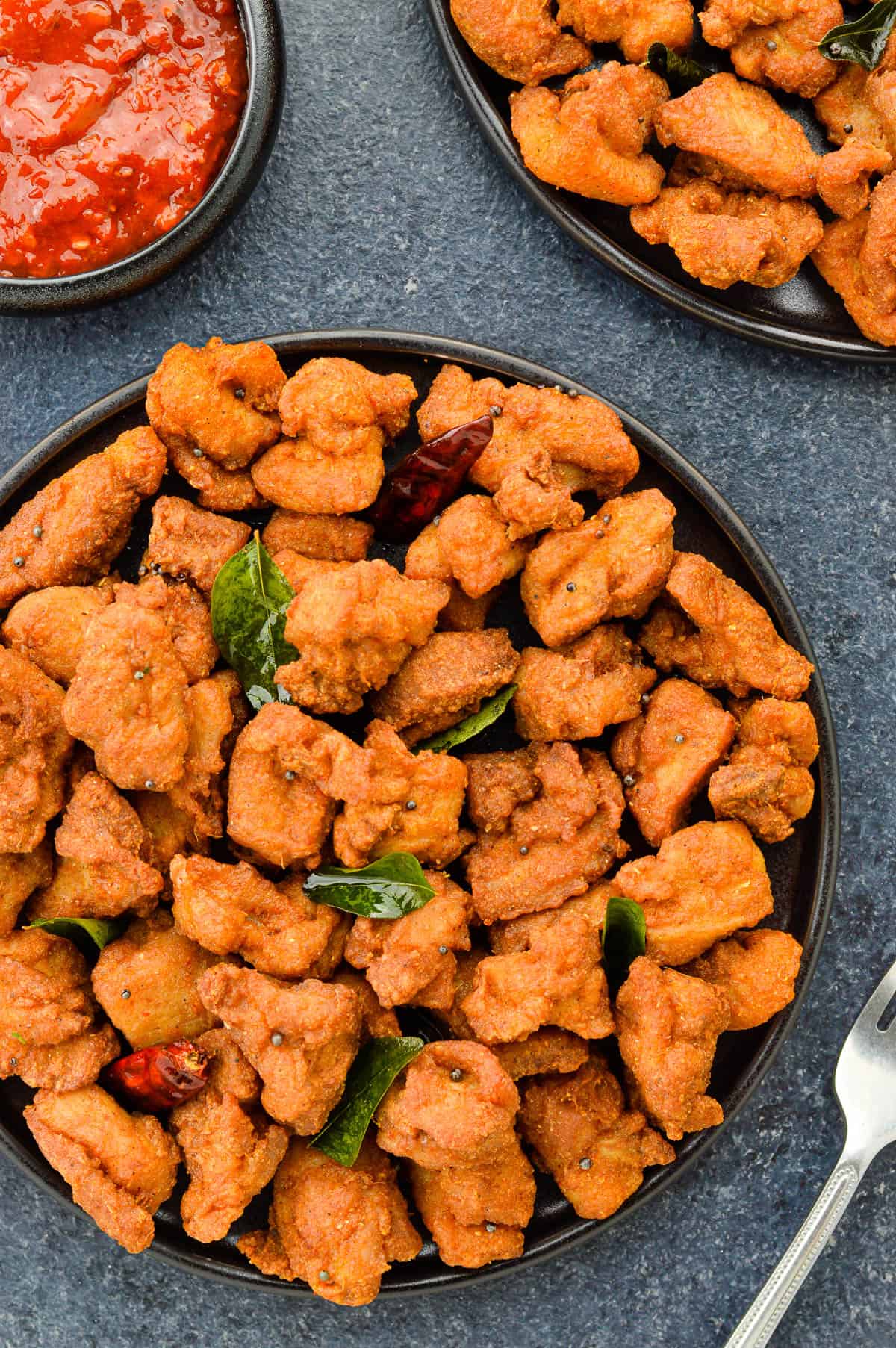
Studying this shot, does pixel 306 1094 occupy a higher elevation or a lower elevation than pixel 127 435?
lower

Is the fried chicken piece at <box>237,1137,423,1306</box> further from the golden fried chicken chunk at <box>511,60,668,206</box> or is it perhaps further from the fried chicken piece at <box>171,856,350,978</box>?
the golden fried chicken chunk at <box>511,60,668,206</box>

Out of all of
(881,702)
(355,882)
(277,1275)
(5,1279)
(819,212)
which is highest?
(819,212)

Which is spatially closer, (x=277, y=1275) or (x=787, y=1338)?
(x=277, y=1275)

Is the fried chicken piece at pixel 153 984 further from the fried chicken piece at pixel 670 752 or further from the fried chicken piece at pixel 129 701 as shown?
the fried chicken piece at pixel 670 752

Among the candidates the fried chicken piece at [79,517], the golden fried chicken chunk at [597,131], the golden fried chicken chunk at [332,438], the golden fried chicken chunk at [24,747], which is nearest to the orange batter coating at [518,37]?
the golden fried chicken chunk at [597,131]

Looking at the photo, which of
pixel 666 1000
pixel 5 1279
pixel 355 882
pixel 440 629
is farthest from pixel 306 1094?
pixel 5 1279

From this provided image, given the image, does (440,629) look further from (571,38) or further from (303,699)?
(571,38)
